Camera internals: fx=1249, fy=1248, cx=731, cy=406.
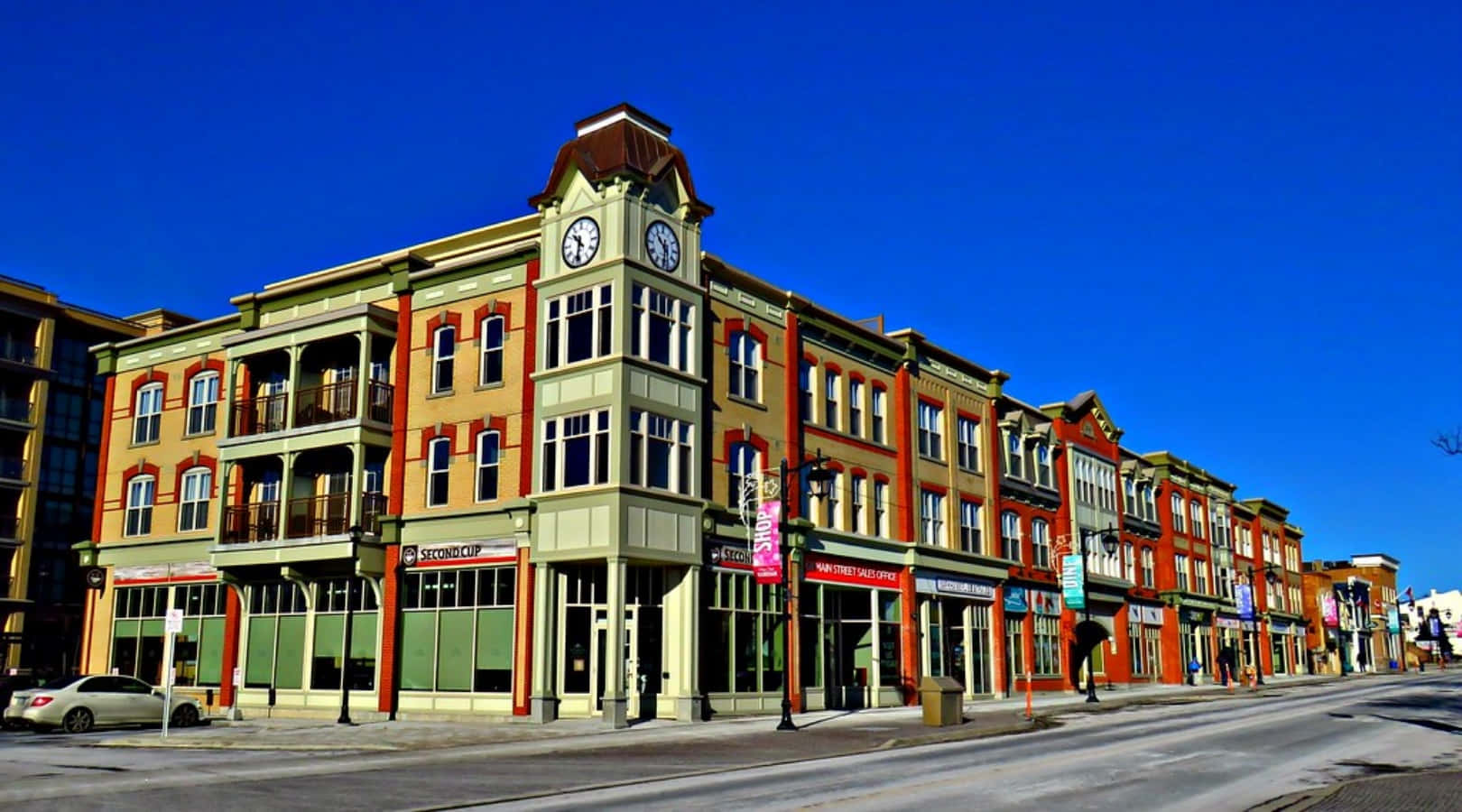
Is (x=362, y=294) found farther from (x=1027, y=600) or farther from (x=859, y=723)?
(x=1027, y=600)

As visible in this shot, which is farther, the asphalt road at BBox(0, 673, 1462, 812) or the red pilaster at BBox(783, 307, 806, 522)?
the red pilaster at BBox(783, 307, 806, 522)

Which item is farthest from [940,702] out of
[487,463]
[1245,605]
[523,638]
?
[1245,605]

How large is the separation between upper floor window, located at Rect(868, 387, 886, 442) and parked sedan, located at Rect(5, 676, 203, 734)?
76.0ft

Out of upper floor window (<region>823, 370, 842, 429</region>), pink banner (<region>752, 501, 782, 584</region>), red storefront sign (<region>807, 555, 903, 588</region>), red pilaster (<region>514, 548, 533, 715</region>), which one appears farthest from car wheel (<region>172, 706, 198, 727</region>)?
upper floor window (<region>823, 370, 842, 429</region>)

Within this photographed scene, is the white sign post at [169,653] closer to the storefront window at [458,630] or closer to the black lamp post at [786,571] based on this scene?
the storefront window at [458,630]

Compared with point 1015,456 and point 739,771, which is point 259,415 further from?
point 1015,456

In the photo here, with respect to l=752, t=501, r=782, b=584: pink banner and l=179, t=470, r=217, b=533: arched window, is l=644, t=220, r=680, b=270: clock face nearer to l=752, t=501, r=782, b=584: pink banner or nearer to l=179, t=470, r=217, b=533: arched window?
l=752, t=501, r=782, b=584: pink banner

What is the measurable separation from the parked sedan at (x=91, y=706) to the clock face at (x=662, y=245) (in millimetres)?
16898

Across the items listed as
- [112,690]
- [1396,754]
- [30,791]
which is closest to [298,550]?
[112,690]

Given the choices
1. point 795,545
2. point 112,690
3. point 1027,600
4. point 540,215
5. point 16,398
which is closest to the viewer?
point 112,690

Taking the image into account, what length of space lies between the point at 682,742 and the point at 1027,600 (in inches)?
1155

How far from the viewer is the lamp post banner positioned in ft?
153

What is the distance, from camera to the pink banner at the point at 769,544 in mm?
30766

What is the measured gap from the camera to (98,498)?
44750 mm
